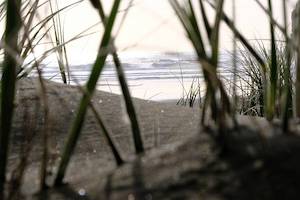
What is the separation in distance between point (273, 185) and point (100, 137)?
0.47m

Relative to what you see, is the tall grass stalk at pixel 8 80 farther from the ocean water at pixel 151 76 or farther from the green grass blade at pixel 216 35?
the ocean water at pixel 151 76

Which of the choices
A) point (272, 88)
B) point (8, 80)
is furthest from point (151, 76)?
point (8, 80)

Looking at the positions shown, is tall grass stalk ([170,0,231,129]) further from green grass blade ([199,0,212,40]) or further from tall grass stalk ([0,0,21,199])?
tall grass stalk ([0,0,21,199])

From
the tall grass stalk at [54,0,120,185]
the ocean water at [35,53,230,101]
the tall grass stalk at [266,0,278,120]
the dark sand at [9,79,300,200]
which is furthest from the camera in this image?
the ocean water at [35,53,230,101]

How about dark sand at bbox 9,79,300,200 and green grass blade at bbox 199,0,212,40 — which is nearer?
dark sand at bbox 9,79,300,200

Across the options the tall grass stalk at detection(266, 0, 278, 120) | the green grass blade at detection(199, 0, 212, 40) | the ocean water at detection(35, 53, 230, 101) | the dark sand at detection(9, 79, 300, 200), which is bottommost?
the dark sand at detection(9, 79, 300, 200)

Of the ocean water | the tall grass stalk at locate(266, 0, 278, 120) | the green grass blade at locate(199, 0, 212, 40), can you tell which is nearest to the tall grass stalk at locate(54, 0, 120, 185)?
the green grass blade at locate(199, 0, 212, 40)

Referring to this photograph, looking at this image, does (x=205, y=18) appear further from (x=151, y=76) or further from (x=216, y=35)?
(x=151, y=76)

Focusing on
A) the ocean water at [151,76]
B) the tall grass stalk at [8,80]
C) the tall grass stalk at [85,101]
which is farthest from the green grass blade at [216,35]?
the ocean water at [151,76]

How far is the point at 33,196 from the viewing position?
718 mm

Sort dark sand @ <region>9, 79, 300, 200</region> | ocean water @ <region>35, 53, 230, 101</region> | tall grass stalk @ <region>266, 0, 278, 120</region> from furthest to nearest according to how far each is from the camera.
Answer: ocean water @ <region>35, 53, 230, 101</region> < tall grass stalk @ <region>266, 0, 278, 120</region> < dark sand @ <region>9, 79, 300, 200</region>

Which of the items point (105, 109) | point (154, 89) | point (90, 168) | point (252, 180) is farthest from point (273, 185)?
point (154, 89)

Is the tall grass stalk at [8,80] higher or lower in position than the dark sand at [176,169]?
higher

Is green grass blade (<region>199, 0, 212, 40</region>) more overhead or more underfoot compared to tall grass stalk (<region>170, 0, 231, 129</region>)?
more overhead
